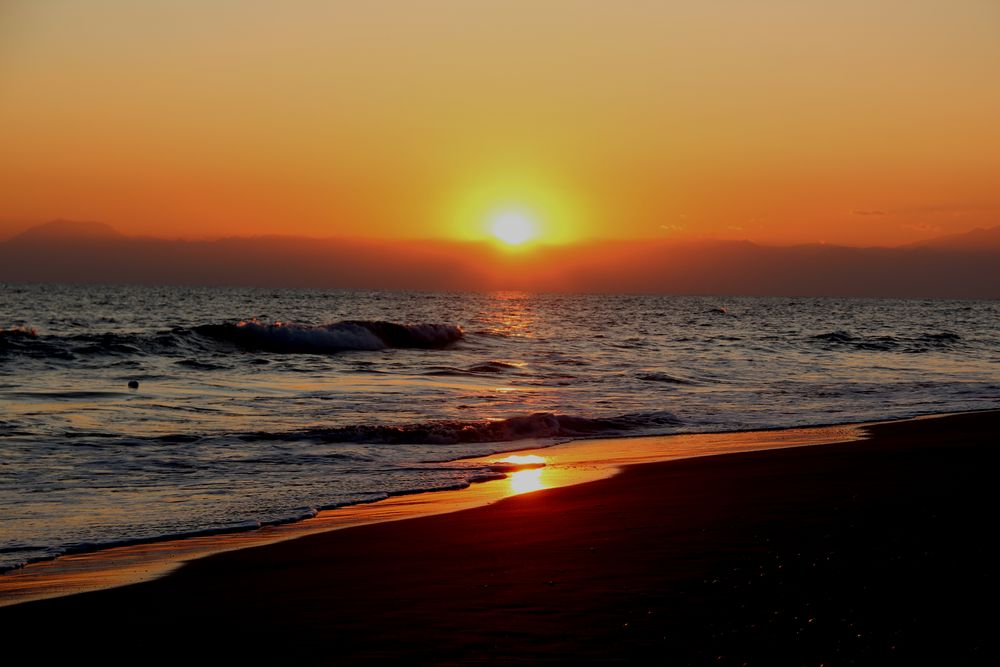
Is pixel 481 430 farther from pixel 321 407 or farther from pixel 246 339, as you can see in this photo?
pixel 246 339

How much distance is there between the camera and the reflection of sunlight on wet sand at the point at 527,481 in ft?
31.4

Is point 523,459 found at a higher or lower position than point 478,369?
higher

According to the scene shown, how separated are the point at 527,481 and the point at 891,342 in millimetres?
38062

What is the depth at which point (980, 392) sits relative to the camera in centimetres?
2191

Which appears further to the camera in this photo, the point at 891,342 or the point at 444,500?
the point at 891,342

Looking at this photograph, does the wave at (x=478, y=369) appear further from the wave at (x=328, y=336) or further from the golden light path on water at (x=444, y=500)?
the golden light path on water at (x=444, y=500)

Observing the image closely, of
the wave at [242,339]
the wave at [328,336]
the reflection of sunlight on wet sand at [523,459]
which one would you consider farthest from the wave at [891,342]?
the reflection of sunlight on wet sand at [523,459]

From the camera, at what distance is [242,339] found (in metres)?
34.7

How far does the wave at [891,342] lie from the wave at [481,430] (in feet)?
87.1

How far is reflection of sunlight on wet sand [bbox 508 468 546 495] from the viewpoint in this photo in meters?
9.57

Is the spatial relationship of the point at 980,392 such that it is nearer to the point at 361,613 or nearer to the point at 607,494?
the point at 607,494

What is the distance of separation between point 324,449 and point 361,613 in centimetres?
736

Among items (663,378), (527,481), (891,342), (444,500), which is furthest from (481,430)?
(891,342)

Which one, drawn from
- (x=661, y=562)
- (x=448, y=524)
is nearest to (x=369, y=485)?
(x=448, y=524)
